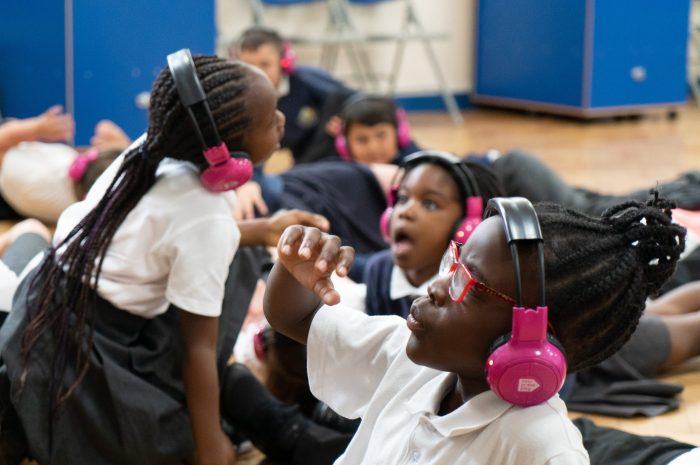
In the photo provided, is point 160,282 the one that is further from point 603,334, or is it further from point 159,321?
point 603,334

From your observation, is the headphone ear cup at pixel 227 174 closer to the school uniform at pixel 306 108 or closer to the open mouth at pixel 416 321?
the open mouth at pixel 416 321

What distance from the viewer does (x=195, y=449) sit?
5.64 ft

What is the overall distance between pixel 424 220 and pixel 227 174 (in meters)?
0.56

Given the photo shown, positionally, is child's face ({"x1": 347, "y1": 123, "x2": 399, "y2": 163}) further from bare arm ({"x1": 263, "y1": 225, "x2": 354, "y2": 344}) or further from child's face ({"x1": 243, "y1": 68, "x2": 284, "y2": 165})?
bare arm ({"x1": 263, "y1": 225, "x2": 354, "y2": 344})

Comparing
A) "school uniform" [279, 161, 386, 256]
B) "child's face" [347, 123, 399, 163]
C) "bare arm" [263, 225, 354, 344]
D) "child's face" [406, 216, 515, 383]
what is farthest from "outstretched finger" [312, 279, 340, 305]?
"child's face" [347, 123, 399, 163]

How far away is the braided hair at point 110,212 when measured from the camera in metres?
1.63

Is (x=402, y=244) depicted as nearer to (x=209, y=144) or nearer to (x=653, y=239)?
(x=209, y=144)

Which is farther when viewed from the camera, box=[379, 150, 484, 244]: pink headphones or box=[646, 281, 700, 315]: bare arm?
box=[646, 281, 700, 315]: bare arm

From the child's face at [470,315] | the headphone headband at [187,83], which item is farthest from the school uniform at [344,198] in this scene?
the child's face at [470,315]

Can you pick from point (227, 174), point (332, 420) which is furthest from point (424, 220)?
point (227, 174)

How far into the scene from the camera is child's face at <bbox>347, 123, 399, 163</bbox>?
3.49 metres

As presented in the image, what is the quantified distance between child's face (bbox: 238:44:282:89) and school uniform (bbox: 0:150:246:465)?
2.04 m

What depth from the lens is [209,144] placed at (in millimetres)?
1631

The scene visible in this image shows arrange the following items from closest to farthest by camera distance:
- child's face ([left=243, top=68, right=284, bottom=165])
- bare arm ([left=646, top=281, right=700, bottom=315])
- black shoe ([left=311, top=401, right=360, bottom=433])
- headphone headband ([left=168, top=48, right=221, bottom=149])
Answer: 1. headphone headband ([left=168, top=48, right=221, bottom=149])
2. child's face ([left=243, top=68, right=284, bottom=165])
3. black shoe ([left=311, top=401, right=360, bottom=433])
4. bare arm ([left=646, top=281, right=700, bottom=315])
